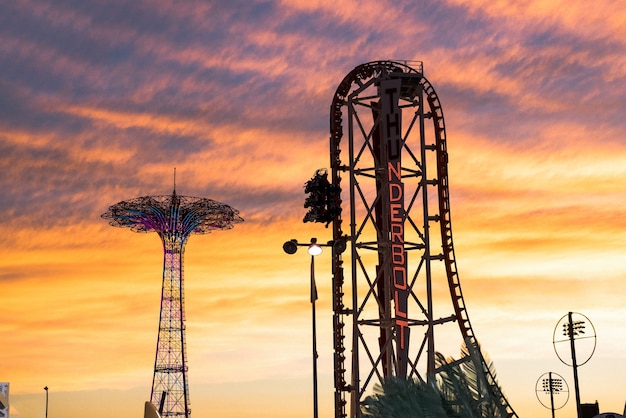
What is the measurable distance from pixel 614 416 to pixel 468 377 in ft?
25.7

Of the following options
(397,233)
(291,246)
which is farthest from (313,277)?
(397,233)

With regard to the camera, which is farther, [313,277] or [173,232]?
[173,232]

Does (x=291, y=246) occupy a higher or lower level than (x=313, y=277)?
higher

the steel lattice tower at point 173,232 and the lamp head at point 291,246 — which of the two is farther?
the steel lattice tower at point 173,232

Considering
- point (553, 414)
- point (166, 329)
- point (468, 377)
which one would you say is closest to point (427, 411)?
point (468, 377)

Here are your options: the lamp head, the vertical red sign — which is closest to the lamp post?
the lamp head

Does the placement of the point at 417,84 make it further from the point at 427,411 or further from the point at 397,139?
the point at 427,411

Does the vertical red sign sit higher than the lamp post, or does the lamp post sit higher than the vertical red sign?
the vertical red sign

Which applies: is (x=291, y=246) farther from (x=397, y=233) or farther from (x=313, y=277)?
(x=397, y=233)

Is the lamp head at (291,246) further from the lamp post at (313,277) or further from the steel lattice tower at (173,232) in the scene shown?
the steel lattice tower at (173,232)

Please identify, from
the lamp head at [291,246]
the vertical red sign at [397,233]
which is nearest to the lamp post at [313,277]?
the lamp head at [291,246]

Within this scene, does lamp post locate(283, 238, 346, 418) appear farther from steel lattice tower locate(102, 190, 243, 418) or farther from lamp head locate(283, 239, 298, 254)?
A: steel lattice tower locate(102, 190, 243, 418)

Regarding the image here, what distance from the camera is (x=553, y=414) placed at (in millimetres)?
94500

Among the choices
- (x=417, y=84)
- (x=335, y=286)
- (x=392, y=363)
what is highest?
(x=417, y=84)
